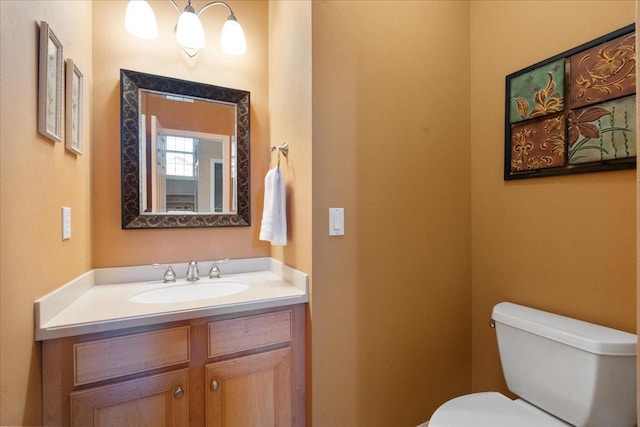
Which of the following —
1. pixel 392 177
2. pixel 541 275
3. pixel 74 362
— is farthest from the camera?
pixel 392 177

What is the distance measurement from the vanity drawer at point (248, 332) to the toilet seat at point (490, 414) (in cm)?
65

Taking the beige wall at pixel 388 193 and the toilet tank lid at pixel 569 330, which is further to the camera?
the beige wall at pixel 388 193

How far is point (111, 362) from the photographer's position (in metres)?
1.00

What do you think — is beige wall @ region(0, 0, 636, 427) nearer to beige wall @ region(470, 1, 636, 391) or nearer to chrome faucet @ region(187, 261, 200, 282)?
beige wall @ region(470, 1, 636, 391)

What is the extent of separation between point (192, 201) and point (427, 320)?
1427 mm

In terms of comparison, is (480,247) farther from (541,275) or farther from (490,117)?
(490,117)

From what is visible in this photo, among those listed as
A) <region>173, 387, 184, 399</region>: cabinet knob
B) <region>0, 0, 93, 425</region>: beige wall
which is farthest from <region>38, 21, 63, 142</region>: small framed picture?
<region>173, 387, 184, 399</region>: cabinet knob

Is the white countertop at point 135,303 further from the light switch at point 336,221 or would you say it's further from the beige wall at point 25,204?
the light switch at point 336,221

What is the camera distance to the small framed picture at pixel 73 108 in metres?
1.13

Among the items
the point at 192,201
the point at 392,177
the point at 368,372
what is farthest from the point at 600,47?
the point at 192,201

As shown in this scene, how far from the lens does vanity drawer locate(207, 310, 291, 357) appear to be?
114 cm

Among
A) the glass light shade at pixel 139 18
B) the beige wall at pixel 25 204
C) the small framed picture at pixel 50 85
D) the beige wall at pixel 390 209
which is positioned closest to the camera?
the beige wall at pixel 25 204

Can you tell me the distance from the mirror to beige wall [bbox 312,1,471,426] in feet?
2.19

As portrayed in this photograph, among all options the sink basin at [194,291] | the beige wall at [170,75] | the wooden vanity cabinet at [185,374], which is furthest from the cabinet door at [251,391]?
the beige wall at [170,75]
